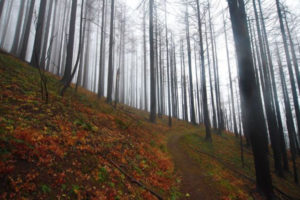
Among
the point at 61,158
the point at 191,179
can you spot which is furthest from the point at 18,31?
the point at 191,179

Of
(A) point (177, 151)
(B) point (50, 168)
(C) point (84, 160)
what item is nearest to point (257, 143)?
(A) point (177, 151)

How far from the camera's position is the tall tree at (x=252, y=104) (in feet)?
17.0

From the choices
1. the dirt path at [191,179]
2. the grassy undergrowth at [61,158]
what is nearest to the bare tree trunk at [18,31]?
the grassy undergrowth at [61,158]

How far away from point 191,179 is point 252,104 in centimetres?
405

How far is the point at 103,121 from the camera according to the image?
7.43 meters

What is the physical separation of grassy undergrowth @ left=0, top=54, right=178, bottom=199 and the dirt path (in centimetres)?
47

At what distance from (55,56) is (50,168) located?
3253 cm

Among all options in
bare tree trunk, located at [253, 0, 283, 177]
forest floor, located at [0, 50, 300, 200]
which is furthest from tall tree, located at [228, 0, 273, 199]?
bare tree trunk, located at [253, 0, 283, 177]

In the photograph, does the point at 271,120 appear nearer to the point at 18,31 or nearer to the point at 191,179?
the point at 191,179

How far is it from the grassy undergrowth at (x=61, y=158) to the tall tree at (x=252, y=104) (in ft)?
11.4

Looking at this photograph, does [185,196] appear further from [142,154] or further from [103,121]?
[103,121]

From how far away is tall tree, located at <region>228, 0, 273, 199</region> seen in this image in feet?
17.0

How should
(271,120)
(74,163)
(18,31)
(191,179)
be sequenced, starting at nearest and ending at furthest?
1. (74,163)
2. (191,179)
3. (271,120)
4. (18,31)

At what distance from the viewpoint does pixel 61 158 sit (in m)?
3.48
